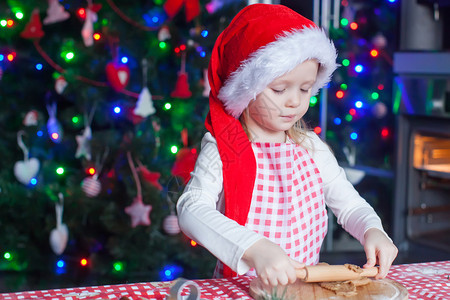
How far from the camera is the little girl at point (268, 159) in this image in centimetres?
109

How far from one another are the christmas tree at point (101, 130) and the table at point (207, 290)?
1636mm

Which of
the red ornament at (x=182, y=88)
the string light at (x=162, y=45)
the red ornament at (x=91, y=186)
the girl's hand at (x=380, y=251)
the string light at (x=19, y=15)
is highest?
the string light at (x=19, y=15)

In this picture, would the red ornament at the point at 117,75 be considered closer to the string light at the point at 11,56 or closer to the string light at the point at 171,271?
the string light at the point at 11,56

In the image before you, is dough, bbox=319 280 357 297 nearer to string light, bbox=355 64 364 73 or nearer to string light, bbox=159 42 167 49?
string light, bbox=159 42 167 49

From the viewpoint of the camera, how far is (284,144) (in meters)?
1.26

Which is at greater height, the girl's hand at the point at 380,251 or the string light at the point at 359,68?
the string light at the point at 359,68

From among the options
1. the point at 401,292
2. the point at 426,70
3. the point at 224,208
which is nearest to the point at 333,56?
the point at 224,208

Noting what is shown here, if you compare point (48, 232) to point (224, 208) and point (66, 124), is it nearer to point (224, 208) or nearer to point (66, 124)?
point (66, 124)

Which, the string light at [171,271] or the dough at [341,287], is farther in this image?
the string light at [171,271]

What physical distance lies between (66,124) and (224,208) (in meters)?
1.70

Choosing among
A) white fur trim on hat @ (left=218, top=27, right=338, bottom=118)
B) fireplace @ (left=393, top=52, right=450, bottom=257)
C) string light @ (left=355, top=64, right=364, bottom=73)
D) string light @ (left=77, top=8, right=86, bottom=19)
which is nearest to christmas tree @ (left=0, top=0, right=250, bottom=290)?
string light @ (left=77, top=8, right=86, bottom=19)

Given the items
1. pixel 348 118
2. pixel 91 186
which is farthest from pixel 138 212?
pixel 348 118

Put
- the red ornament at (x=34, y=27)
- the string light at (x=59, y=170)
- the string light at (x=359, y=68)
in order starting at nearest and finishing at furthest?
the red ornament at (x=34, y=27) < the string light at (x=59, y=170) < the string light at (x=359, y=68)

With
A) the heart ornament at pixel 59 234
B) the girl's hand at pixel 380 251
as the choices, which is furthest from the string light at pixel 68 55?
the girl's hand at pixel 380 251
